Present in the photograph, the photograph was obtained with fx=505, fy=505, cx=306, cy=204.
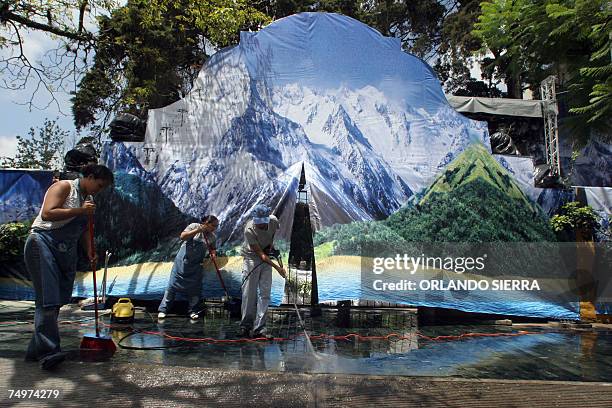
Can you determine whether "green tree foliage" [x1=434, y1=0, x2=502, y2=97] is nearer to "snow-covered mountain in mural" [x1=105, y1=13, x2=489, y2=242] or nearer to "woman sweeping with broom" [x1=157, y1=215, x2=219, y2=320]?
"snow-covered mountain in mural" [x1=105, y1=13, x2=489, y2=242]

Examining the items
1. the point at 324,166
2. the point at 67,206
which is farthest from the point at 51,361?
the point at 324,166

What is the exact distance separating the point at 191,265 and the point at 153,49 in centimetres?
883

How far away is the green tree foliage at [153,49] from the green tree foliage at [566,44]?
203 inches

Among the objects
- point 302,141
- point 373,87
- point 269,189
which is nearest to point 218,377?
point 269,189

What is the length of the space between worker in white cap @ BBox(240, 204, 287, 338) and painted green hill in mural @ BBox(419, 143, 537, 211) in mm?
2404

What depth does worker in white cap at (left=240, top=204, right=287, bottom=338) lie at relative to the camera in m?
5.85

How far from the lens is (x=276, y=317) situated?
7.93m

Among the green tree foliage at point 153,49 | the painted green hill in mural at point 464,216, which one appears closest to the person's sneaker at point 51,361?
the painted green hill in mural at point 464,216

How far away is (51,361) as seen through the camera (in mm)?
3783

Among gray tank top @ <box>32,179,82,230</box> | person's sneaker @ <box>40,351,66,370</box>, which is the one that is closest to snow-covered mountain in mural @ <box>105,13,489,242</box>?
gray tank top @ <box>32,179,82,230</box>

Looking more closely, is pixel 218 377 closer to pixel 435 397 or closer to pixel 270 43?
pixel 435 397

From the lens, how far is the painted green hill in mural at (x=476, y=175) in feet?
23.5

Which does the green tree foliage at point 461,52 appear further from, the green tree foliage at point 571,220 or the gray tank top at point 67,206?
the gray tank top at point 67,206

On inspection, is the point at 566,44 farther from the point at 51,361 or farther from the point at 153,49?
the point at 153,49
